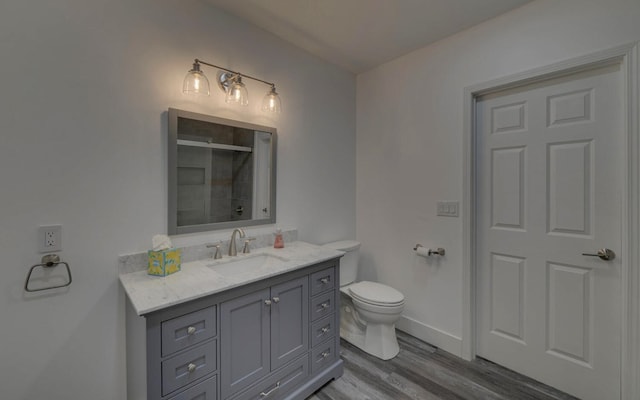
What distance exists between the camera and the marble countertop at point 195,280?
1124 millimetres

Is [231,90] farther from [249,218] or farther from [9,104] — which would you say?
[9,104]

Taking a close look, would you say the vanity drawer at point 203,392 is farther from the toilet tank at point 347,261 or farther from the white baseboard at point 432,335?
the white baseboard at point 432,335

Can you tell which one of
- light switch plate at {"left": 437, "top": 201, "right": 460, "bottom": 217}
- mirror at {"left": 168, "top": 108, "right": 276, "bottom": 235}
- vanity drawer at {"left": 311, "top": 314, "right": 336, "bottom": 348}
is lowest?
vanity drawer at {"left": 311, "top": 314, "right": 336, "bottom": 348}

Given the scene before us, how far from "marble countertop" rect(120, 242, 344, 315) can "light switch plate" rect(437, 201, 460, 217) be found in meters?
0.97

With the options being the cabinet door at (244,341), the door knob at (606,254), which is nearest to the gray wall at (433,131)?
the door knob at (606,254)

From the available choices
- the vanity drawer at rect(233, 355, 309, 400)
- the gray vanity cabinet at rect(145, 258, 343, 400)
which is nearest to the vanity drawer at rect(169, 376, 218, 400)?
the gray vanity cabinet at rect(145, 258, 343, 400)

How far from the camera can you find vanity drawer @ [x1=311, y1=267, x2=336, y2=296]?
1.72 metres

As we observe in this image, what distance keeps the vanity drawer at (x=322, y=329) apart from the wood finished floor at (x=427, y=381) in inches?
→ 12.7

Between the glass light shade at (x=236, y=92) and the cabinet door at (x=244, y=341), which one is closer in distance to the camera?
the cabinet door at (x=244, y=341)

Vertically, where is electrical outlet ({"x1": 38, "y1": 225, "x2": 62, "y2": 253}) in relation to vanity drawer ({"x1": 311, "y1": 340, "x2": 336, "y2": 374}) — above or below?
above

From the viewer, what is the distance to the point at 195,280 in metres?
1.34

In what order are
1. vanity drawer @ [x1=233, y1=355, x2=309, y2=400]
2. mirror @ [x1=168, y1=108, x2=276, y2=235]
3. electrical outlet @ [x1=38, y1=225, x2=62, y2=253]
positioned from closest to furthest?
1. electrical outlet @ [x1=38, y1=225, x2=62, y2=253]
2. vanity drawer @ [x1=233, y1=355, x2=309, y2=400]
3. mirror @ [x1=168, y1=108, x2=276, y2=235]

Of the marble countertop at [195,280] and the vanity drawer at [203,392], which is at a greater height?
the marble countertop at [195,280]

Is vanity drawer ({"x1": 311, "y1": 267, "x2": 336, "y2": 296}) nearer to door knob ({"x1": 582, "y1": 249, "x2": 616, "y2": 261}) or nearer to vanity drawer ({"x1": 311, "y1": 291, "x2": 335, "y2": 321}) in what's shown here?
vanity drawer ({"x1": 311, "y1": 291, "x2": 335, "y2": 321})
